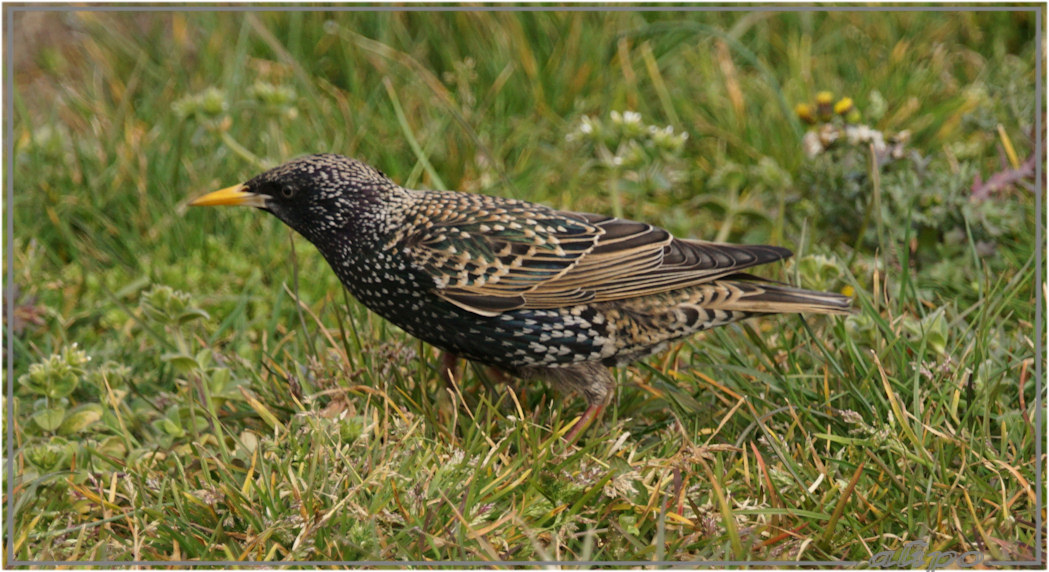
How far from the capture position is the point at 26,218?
5.40 m

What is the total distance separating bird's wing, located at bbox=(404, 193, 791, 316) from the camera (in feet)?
12.8

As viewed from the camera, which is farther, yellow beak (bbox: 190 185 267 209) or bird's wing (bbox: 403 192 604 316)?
yellow beak (bbox: 190 185 267 209)

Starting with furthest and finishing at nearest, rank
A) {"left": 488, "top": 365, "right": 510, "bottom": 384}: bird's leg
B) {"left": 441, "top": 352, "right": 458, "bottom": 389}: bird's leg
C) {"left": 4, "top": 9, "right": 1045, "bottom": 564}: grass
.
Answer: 1. {"left": 488, "top": 365, "right": 510, "bottom": 384}: bird's leg
2. {"left": 441, "top": 352, "right": 458, "bottom": 389}: bird's leg
3. {"left": 4, "top": 9, "right": 1045, "bottom": 564}: grass

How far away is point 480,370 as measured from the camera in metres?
4.39

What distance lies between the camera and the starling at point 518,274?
389 centimetres

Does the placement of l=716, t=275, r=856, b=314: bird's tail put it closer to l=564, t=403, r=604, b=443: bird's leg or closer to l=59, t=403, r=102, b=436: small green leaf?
l=564, t=403, r=604, b=443: bird's leg

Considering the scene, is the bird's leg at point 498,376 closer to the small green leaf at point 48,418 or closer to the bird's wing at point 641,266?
the bird's wing at point 641,266

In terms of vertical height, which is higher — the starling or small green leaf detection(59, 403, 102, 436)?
the starling

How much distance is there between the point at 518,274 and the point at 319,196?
0.78 meters

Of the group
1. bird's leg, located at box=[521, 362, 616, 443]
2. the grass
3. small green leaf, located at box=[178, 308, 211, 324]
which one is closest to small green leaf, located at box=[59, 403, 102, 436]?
the grass

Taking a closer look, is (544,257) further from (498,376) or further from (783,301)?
(783,301)

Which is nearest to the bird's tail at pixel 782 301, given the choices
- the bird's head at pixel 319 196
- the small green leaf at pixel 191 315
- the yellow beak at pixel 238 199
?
the bird's head at pixel 319 196

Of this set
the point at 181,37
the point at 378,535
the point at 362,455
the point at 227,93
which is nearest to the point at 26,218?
the point at 227,93

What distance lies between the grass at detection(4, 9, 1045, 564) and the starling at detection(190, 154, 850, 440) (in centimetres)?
19
